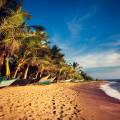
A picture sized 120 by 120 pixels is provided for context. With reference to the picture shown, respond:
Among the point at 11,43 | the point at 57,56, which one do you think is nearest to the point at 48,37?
the point at 57,56

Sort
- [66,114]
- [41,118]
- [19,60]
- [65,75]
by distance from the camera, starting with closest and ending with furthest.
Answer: [41,118] → [66,114] → [19,60] → [65,75]

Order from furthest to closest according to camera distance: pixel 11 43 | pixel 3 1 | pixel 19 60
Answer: pixel 19 60 → pixel 11 43 → pixel 3 1

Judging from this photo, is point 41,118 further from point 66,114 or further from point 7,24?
point 7,24

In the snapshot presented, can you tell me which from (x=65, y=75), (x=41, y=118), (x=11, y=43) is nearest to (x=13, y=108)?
(x=41, y=118)

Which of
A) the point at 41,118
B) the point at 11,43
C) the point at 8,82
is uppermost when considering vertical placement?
the point at 11,43

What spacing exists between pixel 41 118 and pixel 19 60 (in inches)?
804

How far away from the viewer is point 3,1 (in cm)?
1673

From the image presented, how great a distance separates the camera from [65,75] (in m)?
55.4

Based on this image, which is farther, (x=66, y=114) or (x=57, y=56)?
(x=57, y=56)

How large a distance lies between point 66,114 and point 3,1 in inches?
470

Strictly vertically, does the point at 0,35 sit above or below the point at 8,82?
above

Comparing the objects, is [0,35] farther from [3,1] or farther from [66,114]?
[66,114]

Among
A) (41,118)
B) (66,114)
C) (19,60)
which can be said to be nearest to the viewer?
(41,118)

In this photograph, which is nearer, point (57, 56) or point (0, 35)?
point (0, 35)
